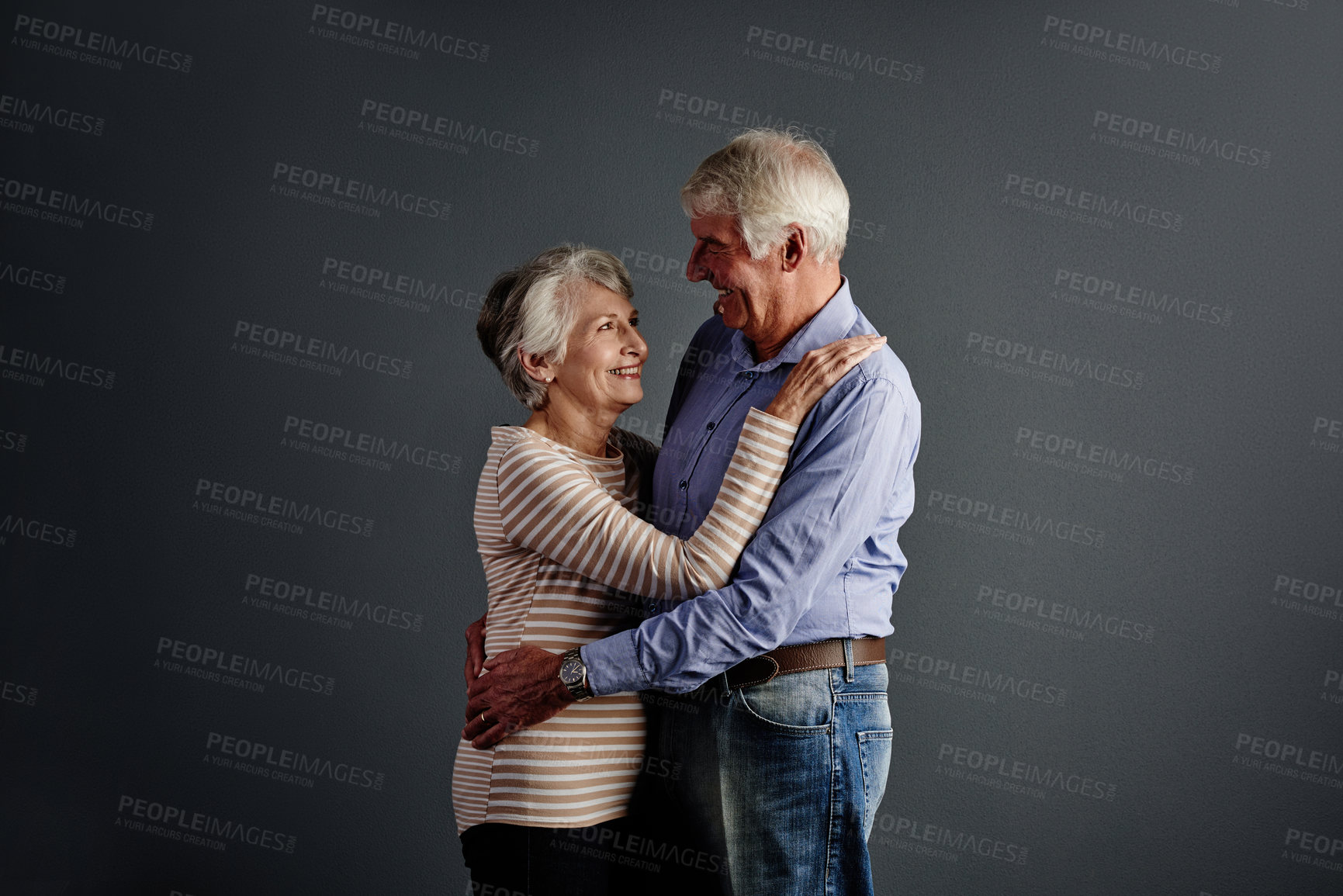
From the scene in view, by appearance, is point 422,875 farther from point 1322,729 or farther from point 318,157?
point 1322,729

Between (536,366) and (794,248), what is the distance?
53 centimetres

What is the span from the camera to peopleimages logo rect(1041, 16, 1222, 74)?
2984mm

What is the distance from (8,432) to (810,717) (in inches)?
111

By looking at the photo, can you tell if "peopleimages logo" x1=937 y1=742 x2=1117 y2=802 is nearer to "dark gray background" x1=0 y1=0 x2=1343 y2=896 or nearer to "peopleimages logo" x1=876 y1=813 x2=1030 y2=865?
"dark gray background" x1=0 y1=0 x2=1343 y2=896

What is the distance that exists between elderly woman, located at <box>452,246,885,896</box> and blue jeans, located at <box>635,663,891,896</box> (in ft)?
0.56

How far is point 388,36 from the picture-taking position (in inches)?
125

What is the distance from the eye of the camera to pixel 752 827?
5.75ft

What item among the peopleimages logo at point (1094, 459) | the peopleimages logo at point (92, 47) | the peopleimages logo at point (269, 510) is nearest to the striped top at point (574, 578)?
→ the peopleimages logo at point (269, 510)

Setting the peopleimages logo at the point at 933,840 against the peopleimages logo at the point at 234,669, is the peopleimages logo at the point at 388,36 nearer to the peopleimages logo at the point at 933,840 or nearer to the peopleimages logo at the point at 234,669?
the peopleimages logo at the point at 234,669

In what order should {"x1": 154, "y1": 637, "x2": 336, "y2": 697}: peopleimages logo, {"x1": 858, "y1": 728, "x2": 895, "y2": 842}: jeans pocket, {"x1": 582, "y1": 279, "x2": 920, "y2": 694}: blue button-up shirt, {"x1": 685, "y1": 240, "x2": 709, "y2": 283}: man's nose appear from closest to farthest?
{"x1": 582, "y1": 279, "x2": 920, "y2": 694}: blue button-up shirt
{"x1": 858, "y1": 728, "x2": 895, "y2": 842}: jeans pocket
{"x1": 685, "y1": 240, "x2": 709, "y2": 283}: man's nose
{"x1": 154, "y1": 637, "x2": 336, "y2": 697}: peopleimages logo

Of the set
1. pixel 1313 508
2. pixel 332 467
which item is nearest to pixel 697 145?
pixel 332 467

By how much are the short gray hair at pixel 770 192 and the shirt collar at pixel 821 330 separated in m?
0.09

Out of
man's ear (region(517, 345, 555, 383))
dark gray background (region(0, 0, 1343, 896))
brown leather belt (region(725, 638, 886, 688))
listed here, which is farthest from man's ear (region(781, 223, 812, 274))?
dark gray background (region(0, 0, 1343, 896))

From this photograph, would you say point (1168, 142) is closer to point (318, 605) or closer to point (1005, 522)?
point (1005, 522)
